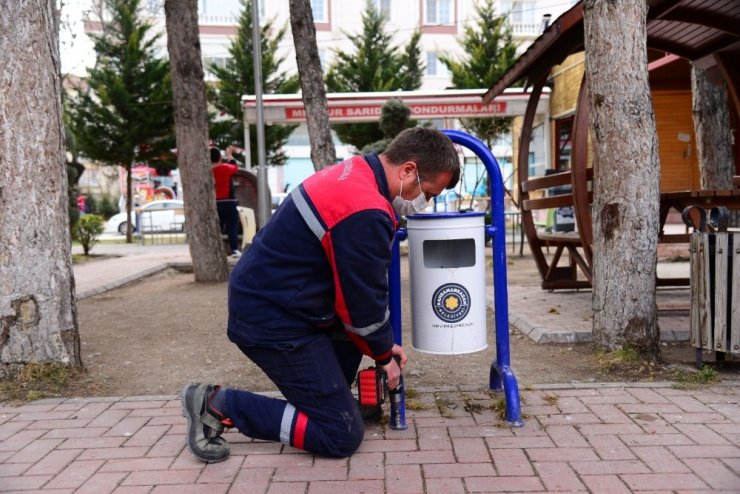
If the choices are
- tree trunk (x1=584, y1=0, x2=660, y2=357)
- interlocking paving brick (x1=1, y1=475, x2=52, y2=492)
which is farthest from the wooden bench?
interlocking paving brick (x1=1, y1=475, x2=52, y2=492)

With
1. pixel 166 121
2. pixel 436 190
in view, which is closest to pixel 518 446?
pixel 436 190

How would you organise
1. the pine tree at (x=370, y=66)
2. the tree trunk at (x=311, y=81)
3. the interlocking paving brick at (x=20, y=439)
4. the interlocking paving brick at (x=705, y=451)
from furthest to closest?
the pine tree at (x=370, y=66) → the tree trunk at (x=311, y=81) → the interlocking paving brick at (x=20, y=439) → the interlocking paving brick at (x=705, y=451)

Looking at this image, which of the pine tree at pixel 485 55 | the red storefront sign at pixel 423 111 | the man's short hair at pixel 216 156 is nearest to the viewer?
the man's short hair at pixel 216 156

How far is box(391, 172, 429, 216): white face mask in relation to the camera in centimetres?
302

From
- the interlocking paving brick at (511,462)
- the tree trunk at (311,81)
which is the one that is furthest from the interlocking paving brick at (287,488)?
the tree trunk at (311,81)

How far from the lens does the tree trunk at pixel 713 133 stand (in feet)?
26.6

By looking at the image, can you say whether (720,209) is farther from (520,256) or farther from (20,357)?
(520,256)

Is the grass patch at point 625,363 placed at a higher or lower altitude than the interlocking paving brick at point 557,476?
higher

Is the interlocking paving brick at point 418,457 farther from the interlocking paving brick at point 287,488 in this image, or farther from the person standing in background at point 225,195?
the person standing in background at point 225,195

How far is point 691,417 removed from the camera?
3422mm

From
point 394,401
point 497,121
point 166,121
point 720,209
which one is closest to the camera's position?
point 394,401

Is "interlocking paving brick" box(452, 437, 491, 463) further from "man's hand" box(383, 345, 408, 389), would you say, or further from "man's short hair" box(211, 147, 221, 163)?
"man's short hair" box(211, 147, 221, 163)

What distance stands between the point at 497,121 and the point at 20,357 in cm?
1407

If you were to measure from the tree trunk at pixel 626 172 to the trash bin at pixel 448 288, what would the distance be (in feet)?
4.25
